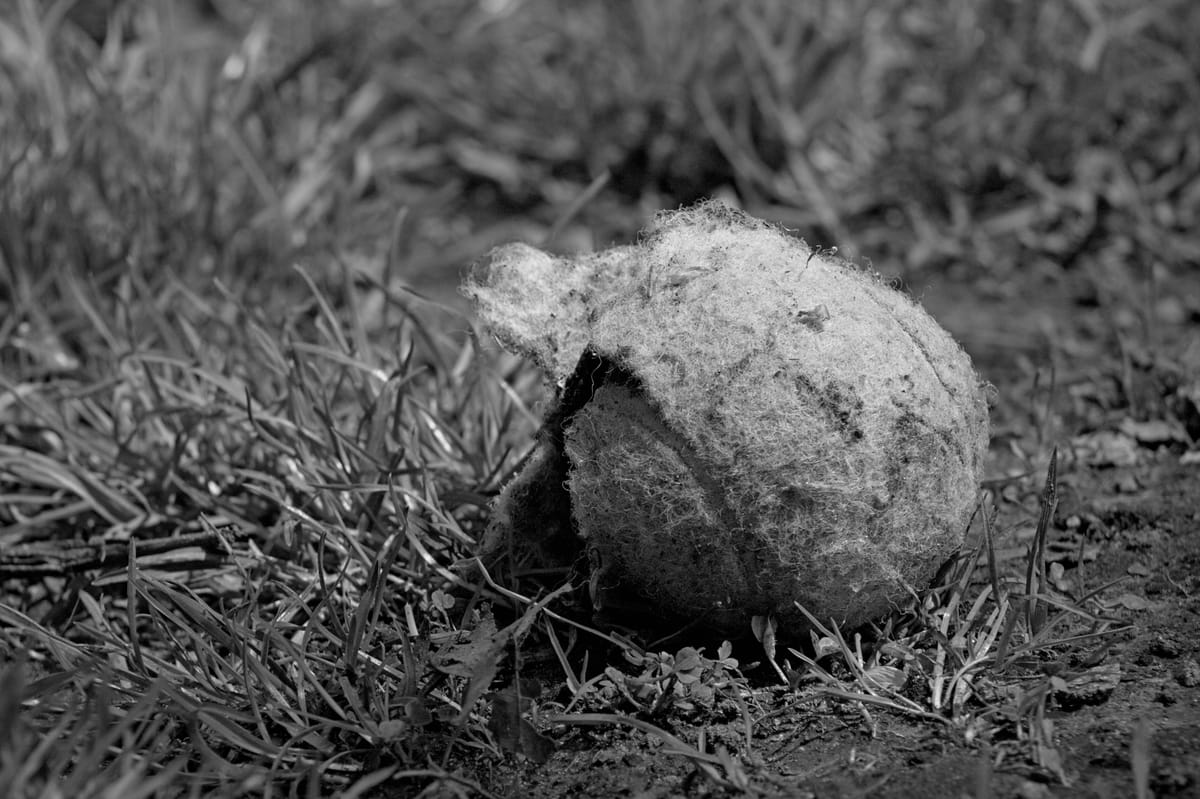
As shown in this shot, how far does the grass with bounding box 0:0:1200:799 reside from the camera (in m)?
2.11

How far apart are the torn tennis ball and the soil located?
26 cm

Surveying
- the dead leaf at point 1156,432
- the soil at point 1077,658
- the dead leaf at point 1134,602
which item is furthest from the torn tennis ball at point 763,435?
the dead leaf at point 1156,432

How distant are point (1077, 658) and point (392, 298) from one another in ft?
5.65

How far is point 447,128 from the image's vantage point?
16.7 ft

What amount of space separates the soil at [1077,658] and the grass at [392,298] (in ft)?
0.17

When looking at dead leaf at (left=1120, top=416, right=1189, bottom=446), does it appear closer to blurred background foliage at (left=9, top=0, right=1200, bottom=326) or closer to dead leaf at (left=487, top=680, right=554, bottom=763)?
blurred background foliage at (left=9, top=0, right=1200, bottom=326)

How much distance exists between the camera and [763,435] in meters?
2.05

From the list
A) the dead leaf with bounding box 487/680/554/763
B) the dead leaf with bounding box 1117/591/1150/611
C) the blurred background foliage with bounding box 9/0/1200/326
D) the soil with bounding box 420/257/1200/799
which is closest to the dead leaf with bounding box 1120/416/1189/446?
the soil with bounding box 420/257/1200/799

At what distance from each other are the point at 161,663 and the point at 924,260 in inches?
118

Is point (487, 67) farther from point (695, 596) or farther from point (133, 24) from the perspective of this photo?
point (695, 596)

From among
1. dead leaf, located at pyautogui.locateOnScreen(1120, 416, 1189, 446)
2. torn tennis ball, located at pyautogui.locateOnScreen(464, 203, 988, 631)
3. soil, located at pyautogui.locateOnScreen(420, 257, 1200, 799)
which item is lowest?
soil, located at pyautogui.locateOnScreen(420, 257, 1200, 799)

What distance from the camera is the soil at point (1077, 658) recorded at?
1.89 meters

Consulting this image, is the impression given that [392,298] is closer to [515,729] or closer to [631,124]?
[515,729]

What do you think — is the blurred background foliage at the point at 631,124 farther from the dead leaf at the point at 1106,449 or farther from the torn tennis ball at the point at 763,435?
the torn tennis ball at the point at 763,435
